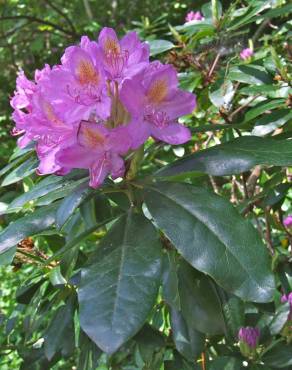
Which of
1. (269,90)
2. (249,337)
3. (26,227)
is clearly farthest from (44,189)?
(269,90)

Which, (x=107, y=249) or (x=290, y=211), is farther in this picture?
(x=290, y=211)

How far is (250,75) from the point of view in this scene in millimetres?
1438

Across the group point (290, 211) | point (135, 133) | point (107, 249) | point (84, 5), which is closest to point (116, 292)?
point (107, 249)

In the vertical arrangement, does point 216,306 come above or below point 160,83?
below

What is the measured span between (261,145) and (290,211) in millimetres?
1218

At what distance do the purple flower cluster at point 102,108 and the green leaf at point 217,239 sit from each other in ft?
0.34

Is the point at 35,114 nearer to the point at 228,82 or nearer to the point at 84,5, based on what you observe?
the point at 228,82

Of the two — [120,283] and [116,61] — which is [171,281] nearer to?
[120,283]

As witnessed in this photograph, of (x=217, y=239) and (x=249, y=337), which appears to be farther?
(x=249, y=337)

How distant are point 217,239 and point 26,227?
12.3 inches

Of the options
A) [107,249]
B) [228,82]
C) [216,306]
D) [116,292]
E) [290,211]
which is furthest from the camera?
[290,211]

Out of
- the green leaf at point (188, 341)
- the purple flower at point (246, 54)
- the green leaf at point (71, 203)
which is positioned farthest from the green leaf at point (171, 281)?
the purple flower at point (246, 54)

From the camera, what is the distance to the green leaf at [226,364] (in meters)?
1.11

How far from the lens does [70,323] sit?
114 cm
